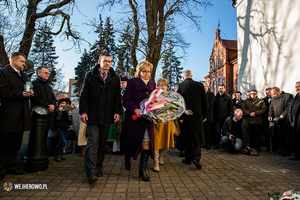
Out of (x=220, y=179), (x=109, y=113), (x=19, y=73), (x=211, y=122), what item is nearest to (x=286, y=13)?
(x=211, y=122)

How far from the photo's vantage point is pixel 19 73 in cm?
434

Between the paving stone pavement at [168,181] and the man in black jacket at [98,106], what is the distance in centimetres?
45

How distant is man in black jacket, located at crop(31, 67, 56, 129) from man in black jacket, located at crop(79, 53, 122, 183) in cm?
136

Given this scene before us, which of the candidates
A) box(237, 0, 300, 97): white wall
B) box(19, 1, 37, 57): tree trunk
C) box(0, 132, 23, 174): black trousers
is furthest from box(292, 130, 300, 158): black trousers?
box(19, 1, 37, 57): tree trunk

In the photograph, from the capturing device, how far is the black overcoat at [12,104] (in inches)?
156

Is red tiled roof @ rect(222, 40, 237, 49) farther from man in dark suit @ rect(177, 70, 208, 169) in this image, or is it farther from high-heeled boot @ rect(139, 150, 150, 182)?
high-heeled boot @ rect(139, 150, 150, 182)

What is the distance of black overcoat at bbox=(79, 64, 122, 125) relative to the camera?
3945mm

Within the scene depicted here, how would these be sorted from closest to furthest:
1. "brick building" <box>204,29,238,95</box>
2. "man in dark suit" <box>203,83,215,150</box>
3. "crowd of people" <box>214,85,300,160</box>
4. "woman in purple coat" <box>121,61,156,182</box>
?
"woman in purple coat" <box>121,61,156,182</box> < "crowd of people" <box>214,85,300,160</box> < "man in dark suit" <box>203,83,215,150</box> < "brick building" <box>204,29,238,95</box>

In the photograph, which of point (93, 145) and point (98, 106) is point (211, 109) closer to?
point (98, 106)

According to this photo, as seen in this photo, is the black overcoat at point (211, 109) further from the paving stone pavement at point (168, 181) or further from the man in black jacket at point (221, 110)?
the paving stone pavement at point (168, 181)

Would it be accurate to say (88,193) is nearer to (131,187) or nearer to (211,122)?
(131,187)

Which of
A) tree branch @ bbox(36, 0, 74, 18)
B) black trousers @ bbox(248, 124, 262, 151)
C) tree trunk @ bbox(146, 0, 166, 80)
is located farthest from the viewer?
tree trunk @ bbox(146, 0, 166, 80)

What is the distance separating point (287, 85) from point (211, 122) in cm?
393

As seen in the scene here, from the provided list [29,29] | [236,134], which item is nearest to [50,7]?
[29,29]
